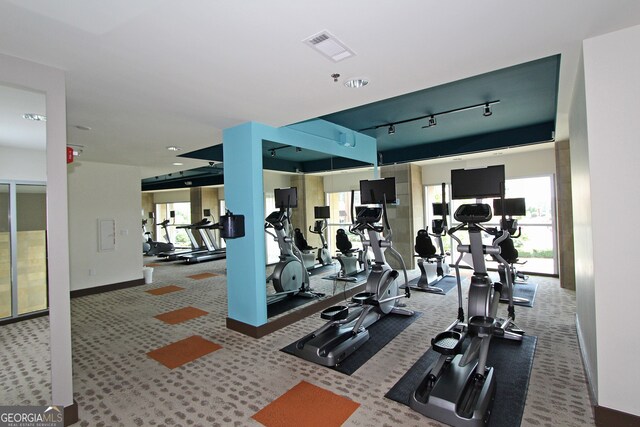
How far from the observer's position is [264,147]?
4.40 m

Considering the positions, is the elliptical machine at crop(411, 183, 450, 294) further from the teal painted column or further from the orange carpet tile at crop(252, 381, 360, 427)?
the orange carpet tile at crop(252, 381, 360, 427)

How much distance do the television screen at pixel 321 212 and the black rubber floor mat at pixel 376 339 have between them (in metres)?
2.45

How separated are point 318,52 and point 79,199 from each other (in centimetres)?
670

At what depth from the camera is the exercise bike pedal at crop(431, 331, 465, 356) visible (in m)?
2.64

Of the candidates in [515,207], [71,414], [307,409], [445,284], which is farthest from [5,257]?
[515,207]

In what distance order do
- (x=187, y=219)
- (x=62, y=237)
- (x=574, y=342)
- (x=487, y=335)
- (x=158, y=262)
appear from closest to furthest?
(x=62, y=237) → (x=487, y=335) → (x=574, y=342) → (x=158, y=262) → (x=187, y=219)

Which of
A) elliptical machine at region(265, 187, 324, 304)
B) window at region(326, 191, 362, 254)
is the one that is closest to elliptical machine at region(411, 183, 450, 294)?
window at region(326, 191, 362, 254)

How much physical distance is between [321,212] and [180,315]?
3170mm

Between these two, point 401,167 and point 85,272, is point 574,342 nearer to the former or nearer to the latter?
point 401,167

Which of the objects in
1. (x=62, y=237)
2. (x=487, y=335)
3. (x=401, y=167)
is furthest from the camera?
(x=401, y=167)

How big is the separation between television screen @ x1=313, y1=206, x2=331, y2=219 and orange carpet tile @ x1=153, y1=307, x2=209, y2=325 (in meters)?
2.75

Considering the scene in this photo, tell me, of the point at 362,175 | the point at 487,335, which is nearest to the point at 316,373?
the point at 487,335

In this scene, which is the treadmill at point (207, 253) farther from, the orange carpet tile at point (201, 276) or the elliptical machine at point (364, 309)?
the elliptical machine at point (364, 309)

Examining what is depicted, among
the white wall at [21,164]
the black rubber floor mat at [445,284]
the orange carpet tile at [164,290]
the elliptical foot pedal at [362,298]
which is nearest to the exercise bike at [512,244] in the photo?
the black rubber floor mat at [445,284]
